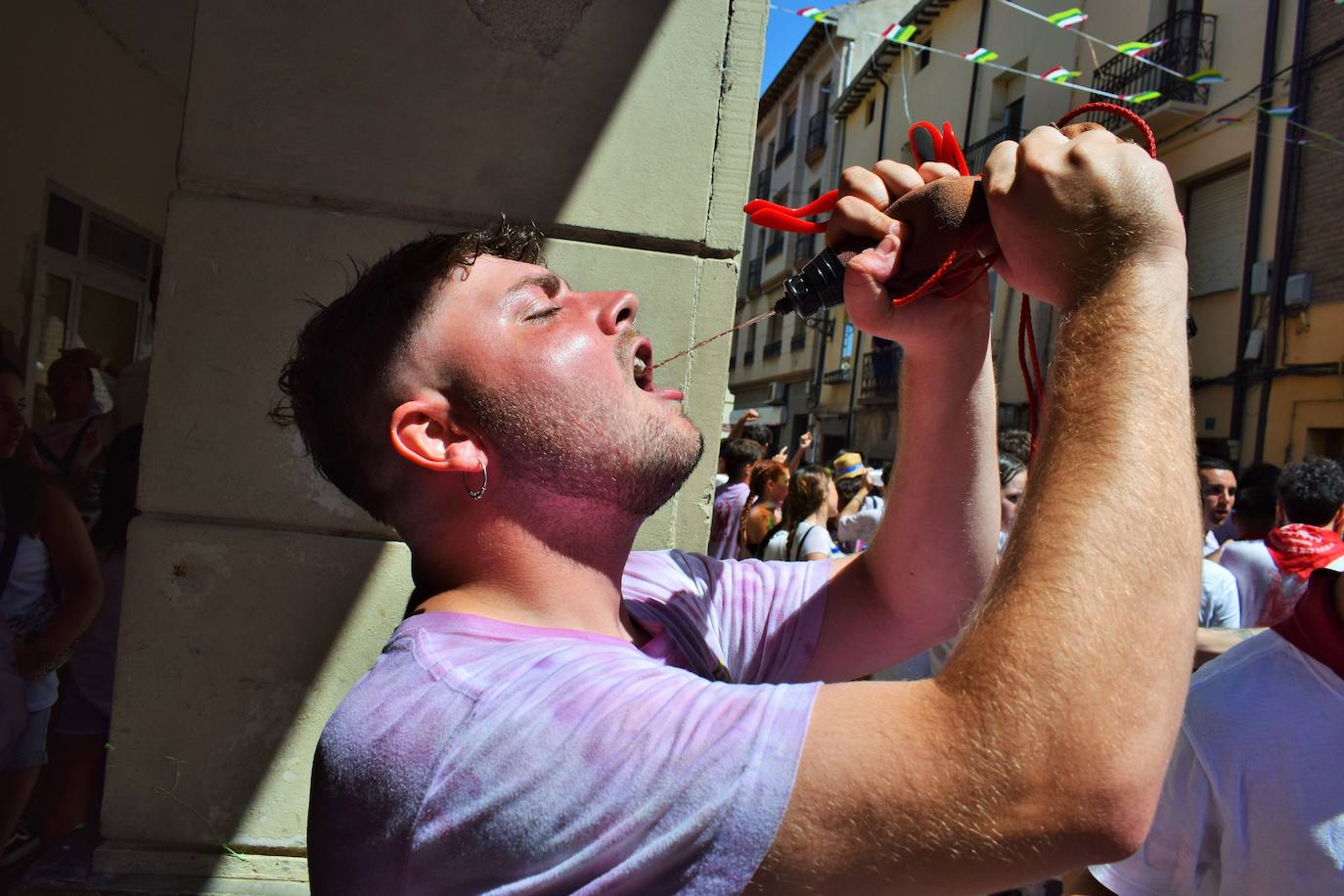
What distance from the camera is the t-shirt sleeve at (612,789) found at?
3.09 ft

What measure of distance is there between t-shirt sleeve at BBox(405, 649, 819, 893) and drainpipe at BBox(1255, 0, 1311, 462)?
1283 cm

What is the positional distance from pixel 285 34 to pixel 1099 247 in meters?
2.27

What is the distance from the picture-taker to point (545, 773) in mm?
976

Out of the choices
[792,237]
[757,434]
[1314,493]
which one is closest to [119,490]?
[1314,493]

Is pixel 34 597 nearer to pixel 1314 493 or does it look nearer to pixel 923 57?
pixel 1314 493

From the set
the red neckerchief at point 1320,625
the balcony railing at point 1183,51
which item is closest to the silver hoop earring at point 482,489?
the red neckerchief at point 1320,625

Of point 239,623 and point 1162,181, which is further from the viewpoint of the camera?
point 239,623

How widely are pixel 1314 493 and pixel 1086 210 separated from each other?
3.99m

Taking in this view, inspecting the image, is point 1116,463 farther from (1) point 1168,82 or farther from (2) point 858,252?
(1) point 1168,82

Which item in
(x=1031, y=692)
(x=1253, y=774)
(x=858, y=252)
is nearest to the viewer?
(x=1031, y=692)

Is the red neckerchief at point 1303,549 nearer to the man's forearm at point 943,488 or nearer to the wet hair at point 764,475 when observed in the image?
the man's forearm at point 943,488

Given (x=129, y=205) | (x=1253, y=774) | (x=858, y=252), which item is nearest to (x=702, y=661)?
(x=858, y=252)

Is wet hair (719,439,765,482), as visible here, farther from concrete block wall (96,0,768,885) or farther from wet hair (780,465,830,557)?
concrete block wall (96,0,768,885)

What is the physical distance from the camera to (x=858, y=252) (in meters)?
1.43
